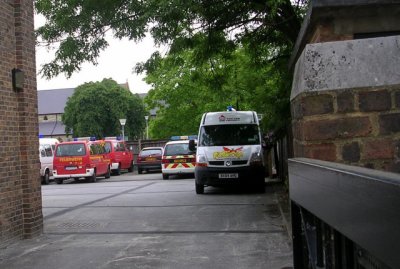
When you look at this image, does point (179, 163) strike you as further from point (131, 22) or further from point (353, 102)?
point (353, 102)

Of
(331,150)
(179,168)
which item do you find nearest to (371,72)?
(331,150)

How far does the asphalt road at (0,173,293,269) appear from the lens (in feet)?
21.5

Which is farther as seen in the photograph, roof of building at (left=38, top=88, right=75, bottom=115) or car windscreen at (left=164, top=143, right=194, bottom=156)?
roof of building at (left=38, top=88, right=75, bottom=115)

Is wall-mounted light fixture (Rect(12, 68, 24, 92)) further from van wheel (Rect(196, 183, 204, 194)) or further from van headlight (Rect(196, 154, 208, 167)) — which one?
van wheel (Rect(196, 183, 204, 194))

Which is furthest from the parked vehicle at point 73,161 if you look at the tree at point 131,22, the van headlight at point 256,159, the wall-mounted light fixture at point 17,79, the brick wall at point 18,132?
the wall-mounted light fixture at point 17,79

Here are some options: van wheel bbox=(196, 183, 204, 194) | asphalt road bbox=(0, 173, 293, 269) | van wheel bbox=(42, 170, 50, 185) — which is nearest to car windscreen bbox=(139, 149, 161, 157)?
van wheel bbox=(42, 170, 50, 185)

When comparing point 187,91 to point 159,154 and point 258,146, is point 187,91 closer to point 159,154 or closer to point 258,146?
point 159,154

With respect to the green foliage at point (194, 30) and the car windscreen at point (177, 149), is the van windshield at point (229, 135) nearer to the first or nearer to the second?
the green foliage at point (194, 30)

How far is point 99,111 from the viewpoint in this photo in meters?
54.8

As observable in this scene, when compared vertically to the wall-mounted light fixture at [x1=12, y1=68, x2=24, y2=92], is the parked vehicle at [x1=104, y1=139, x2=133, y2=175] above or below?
below

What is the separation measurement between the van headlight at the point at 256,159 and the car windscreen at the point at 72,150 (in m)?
11.6

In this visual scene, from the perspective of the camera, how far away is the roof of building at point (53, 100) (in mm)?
86688

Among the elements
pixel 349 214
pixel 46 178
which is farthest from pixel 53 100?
pixel 349 214

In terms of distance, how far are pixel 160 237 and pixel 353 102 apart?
20.8 ft
